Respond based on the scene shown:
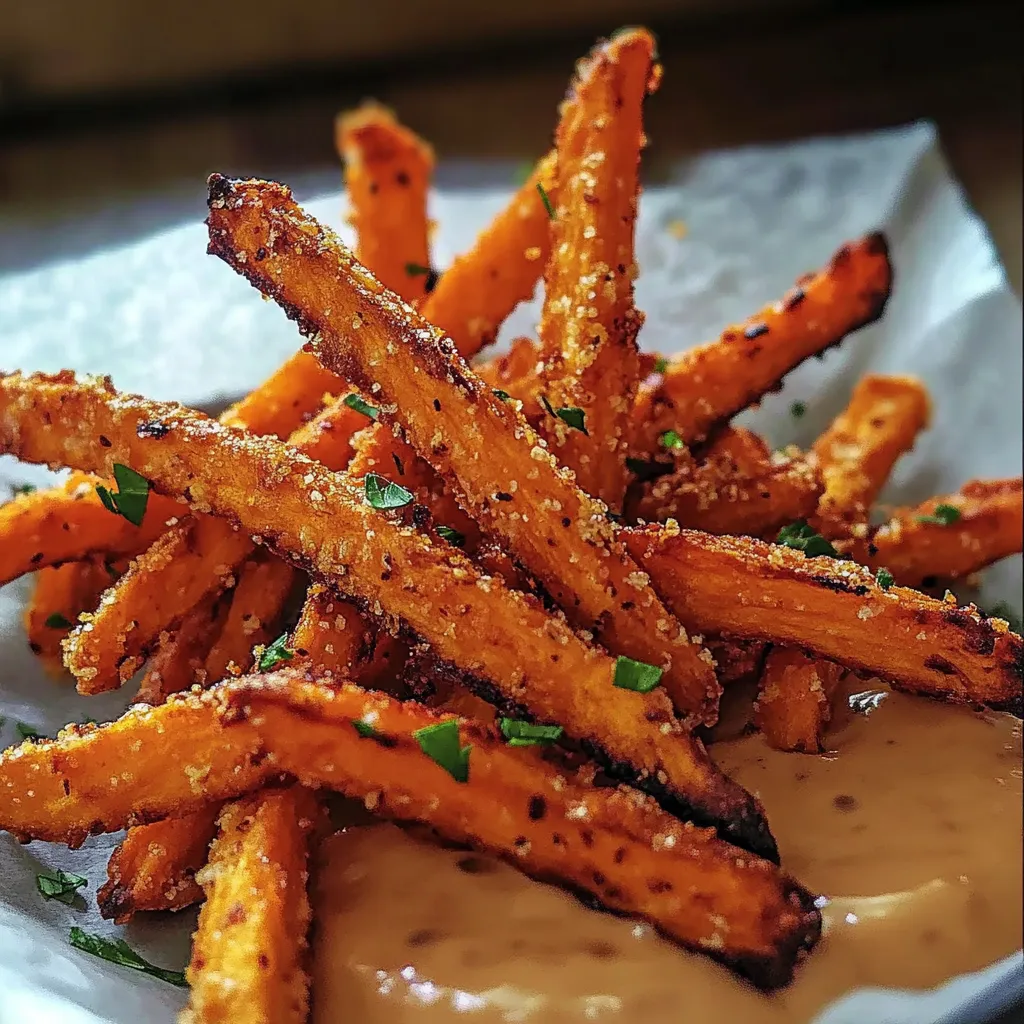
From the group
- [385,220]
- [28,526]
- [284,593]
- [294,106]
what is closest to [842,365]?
[385,220]

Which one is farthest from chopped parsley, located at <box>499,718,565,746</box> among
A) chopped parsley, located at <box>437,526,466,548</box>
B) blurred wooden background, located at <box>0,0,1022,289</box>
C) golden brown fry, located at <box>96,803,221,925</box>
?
blurred wooden background, located at <box>0,0,1022,289</box>

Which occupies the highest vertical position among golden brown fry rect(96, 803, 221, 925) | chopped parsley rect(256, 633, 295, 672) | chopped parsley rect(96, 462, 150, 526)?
chopped parsley rect(96, 462, 150, 526)

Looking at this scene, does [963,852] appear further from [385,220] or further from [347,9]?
[347,9]

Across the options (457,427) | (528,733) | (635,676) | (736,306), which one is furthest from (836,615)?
(736,306)

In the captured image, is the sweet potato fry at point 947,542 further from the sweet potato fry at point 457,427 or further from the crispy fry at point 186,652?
the crispy fry at point 186,652

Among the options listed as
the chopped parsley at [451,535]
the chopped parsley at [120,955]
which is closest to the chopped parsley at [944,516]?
the chopped parsley at [451,535]

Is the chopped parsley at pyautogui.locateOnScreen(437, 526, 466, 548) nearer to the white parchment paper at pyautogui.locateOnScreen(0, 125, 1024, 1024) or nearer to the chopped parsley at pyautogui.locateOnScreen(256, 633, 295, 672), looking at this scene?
the chopped parsley at pyautogui.locateOnScreen(256, 633, 295, 672)

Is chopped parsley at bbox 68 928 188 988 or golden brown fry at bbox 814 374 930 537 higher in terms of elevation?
golden brown fry at bbox 814 374 930 537
